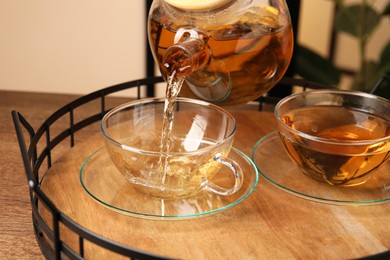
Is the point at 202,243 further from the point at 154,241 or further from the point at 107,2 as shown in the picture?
the point at 107,2

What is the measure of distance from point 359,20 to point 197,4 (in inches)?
37.5

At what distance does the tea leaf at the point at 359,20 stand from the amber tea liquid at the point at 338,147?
0.81m

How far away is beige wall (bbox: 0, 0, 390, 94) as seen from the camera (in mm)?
969

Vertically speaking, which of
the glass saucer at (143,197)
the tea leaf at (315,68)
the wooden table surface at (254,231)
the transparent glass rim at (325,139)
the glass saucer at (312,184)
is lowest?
the tea leaf at (315,68)

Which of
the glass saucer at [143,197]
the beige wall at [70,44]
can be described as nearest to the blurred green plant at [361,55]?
the beige wall at [70,44]

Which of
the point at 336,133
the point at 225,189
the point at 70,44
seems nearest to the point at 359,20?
the point at 70,44

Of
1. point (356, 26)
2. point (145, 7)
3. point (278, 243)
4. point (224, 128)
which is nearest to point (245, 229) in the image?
point (278, 243)

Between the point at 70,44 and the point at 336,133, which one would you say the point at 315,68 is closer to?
the point at 70,44

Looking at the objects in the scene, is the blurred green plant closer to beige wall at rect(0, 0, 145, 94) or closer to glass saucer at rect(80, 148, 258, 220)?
beige wall at rect(0, 0, 145, 94)

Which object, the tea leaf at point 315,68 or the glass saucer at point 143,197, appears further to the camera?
the tea leaf at point 315,68

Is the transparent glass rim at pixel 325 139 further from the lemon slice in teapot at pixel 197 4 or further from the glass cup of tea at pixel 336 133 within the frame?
the lemon slice in teapot at pixel 197 4

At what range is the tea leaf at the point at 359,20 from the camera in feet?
4.79

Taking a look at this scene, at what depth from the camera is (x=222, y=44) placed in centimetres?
61

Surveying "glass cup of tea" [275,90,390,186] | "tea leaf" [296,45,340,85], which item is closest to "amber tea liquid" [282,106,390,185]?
"glass cup of tea" [275,90,390,186]
